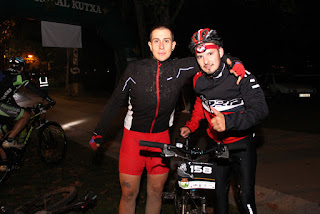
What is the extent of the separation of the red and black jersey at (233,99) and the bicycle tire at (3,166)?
4304mm

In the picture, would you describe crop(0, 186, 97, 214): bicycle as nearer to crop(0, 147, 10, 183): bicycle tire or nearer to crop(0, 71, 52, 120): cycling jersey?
crop(0, 147, 10, 183): bicycle tire

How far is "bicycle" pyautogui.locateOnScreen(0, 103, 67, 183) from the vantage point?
17.9ft

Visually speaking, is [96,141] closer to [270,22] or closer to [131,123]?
[131,123]

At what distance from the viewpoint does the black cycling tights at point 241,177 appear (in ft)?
8.95

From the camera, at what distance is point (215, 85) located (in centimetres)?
276

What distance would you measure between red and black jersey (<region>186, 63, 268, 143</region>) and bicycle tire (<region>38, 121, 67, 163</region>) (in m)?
4.34

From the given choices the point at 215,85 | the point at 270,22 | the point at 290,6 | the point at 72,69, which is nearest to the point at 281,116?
the point at 290,6

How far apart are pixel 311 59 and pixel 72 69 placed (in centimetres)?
1894

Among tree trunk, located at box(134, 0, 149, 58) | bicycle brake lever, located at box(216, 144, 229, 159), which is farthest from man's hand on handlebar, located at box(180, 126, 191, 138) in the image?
tree trunk, located at box(134, 0, 149, 58)

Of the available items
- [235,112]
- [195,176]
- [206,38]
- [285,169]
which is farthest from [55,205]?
[285,169]

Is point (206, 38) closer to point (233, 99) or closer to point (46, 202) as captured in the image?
point (233, 99)

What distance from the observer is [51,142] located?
20.7 ft

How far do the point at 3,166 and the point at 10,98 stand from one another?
1.35m

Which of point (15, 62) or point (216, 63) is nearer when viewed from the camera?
point (216, 63)
